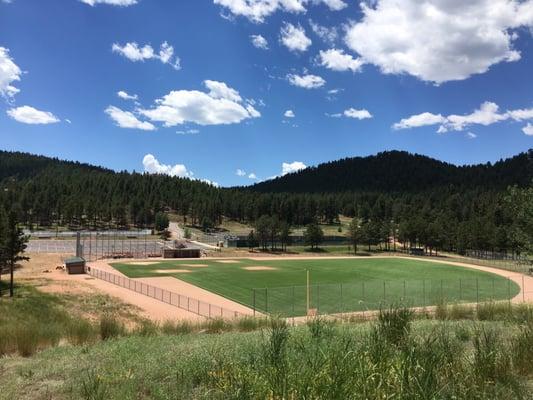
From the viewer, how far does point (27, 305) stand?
129 ft

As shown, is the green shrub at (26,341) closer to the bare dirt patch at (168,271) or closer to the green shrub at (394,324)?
the green shrub at (394,324)

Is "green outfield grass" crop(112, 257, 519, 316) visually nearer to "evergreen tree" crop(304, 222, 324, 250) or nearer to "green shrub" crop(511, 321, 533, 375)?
"green shrub" crop(511, 321, 533, 375)

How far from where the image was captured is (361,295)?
175 ft

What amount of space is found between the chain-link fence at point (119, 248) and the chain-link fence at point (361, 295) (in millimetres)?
55918

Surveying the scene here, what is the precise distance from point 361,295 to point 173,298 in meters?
20.5

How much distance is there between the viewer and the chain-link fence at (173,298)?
42169 mm

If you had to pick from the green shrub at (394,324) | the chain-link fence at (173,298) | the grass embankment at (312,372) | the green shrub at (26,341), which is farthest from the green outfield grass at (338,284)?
the grass embankment at (312,372)

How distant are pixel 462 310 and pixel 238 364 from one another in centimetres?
1747

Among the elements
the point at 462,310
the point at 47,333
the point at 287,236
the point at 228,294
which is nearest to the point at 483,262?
the point at 287,236

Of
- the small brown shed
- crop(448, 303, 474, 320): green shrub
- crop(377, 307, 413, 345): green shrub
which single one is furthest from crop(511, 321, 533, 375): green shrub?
the small brown shed

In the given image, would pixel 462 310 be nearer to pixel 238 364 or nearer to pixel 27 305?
pixel 238 364

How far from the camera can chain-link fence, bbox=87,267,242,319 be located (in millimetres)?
42169

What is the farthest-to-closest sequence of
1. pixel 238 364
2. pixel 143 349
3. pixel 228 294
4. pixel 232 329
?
1. pixel 228 294
2. pixel 232 329
3. pixel 143 349
4. pixel 238 364

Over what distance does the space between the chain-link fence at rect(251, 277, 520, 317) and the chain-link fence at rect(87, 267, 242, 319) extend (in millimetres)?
3844
